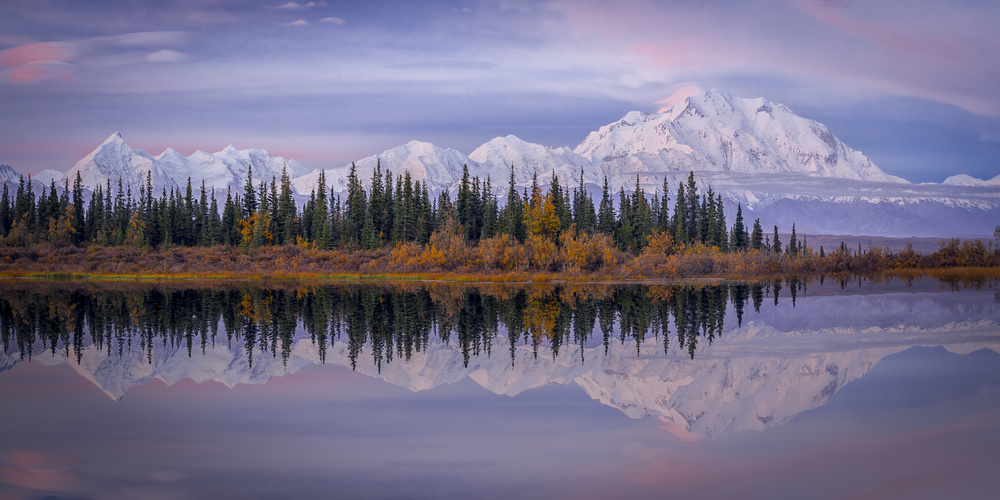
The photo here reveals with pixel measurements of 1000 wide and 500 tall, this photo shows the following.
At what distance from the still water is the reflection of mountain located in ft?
0.36

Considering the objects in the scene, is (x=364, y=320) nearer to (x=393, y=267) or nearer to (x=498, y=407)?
(x=498, y=407)

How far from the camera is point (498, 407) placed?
1762 cm

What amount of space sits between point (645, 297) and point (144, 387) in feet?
110

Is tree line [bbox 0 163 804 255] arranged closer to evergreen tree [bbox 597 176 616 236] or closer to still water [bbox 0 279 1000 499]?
evergreen tree [bbox 597 176 616 236]

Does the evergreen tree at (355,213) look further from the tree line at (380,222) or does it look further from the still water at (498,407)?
the still water at (498,407)

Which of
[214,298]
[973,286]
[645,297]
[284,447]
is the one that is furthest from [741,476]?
[973,286]

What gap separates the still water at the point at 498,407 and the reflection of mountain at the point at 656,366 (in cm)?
11

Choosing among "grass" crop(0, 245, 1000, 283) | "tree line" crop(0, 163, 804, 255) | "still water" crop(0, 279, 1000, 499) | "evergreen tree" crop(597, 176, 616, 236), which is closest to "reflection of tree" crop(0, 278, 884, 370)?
"still water" crop(0, 279, 1000, 499)

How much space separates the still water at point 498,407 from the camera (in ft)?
41.0

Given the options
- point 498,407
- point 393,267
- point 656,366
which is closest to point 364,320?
point 656,366

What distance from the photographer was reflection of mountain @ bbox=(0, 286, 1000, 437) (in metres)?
18.0

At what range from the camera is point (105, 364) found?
23.4 metres

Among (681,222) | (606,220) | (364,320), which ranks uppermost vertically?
(606,220)

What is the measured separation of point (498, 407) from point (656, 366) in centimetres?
697
